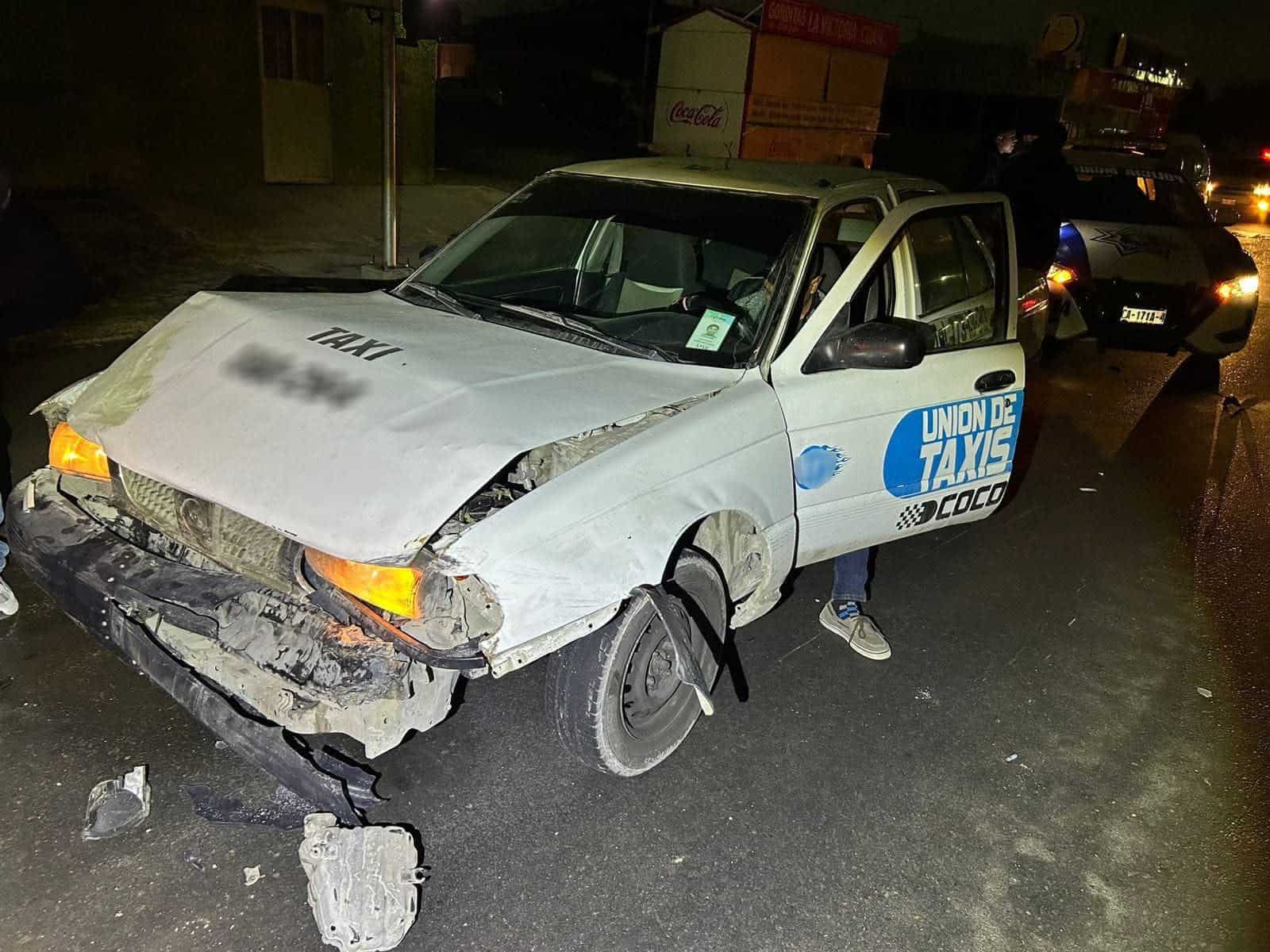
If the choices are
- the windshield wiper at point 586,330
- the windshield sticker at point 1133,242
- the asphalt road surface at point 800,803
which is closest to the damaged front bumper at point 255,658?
the asphalt road surface at point 800,803

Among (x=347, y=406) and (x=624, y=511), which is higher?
(x=347, y=406)

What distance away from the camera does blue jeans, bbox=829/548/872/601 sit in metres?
4.00

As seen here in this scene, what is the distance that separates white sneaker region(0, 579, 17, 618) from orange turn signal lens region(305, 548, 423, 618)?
1.89m

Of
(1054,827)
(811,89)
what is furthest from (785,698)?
(811,89)

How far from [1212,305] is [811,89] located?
410 inches

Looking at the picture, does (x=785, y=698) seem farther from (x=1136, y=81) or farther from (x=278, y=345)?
(x=1136, y=81)

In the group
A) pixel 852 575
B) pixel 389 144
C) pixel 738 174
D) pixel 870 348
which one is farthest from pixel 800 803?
pixel 389 144

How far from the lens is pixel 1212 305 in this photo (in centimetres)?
812

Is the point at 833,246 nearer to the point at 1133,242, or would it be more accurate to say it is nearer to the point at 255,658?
the point at 255,658

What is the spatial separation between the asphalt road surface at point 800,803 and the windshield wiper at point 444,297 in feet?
4.55

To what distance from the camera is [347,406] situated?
2.74m

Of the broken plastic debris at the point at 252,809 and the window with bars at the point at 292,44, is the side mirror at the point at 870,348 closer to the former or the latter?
the broken plastic debris at the point at 252,809

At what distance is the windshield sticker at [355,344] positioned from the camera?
303 centimetres

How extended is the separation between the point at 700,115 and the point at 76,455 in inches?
562
